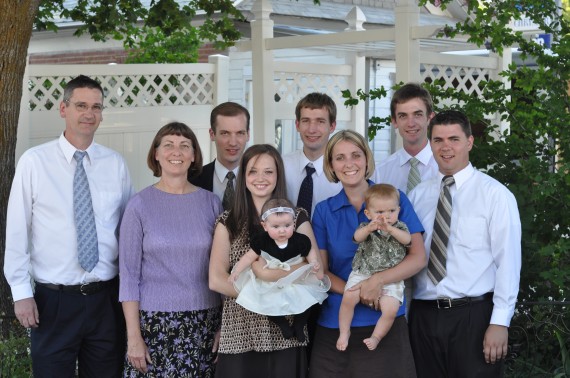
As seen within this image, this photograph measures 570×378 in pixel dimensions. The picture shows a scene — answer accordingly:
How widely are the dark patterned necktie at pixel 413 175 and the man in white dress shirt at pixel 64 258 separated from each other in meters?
1.70

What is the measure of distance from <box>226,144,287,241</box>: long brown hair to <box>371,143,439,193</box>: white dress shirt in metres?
0.82

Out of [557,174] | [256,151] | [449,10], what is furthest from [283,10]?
[256,151]

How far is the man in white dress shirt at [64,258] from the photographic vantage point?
5031 millimetres

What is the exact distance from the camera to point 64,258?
16.6 feet

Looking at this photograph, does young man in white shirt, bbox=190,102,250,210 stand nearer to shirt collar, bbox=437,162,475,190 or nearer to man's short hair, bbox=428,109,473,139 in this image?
man's short hair, bbox=428,109,473,139

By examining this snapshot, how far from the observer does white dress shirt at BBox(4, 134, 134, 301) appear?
5.02 m

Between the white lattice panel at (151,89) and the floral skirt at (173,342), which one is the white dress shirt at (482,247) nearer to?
the floral skirt at (173,342)

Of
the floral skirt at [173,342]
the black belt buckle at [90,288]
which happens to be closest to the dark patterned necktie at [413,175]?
the floral skirt at [173,342]

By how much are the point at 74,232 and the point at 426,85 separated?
11.4ft

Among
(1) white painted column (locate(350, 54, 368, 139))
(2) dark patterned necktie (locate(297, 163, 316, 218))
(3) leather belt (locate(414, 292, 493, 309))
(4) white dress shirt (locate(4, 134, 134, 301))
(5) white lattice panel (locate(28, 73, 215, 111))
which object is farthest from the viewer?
(1) white painted column (locate(350, 54, 368, 139))

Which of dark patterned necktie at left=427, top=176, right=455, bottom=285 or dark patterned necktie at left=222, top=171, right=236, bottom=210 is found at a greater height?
dark patterned necktie at left=222, top=171, right=236, bottom=210

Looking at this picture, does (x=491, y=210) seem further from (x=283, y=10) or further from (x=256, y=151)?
(x=283, y=10)

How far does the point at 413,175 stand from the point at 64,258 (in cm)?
204

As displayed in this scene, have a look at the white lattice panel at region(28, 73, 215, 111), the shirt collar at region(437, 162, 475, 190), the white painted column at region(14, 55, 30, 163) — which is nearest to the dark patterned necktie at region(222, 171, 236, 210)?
the shirt collar at region(437, 162, 475, 190)
